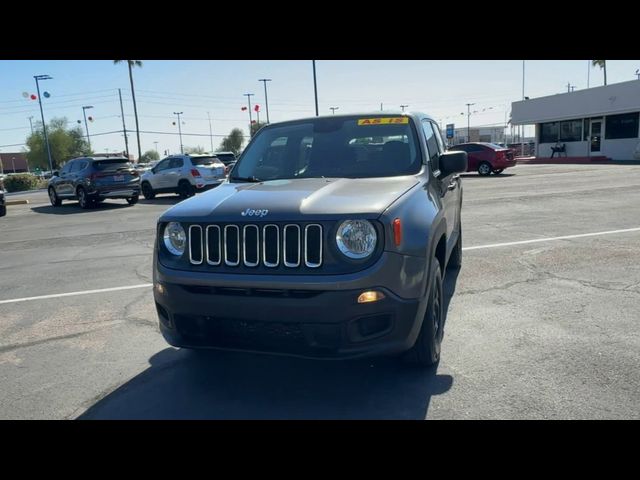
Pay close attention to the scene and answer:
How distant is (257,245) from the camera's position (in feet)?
10.2

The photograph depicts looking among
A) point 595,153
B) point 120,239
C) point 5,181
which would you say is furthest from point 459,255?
point 5,181

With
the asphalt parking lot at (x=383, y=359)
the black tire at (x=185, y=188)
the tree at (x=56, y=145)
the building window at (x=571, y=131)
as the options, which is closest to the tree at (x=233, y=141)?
the tree at (x=56, y=145)

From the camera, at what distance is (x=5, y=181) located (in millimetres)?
39875

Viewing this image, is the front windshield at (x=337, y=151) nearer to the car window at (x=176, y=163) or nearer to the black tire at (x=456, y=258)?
the black tire at (x=456, y=258)

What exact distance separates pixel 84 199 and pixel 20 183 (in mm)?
26040

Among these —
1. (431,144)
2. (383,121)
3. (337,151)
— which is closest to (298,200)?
(337,151)

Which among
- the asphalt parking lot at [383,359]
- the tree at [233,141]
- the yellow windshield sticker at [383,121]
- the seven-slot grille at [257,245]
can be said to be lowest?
the asphalt parking lot at [383,359]

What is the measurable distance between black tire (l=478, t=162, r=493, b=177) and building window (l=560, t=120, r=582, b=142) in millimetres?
16863

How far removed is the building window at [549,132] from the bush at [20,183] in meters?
40.2

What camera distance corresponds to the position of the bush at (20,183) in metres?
38.6

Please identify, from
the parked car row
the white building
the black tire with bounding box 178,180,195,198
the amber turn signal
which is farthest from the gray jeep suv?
the white building
